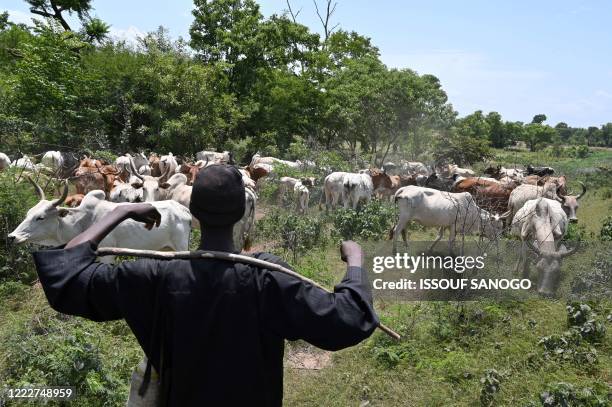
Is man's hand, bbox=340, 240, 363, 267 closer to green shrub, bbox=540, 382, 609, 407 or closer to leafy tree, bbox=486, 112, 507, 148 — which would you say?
green shrub, bbox=540, 382, 609, 407

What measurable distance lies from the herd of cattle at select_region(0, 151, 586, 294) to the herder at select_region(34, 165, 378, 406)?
3030 mm

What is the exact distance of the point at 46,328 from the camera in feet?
17.7

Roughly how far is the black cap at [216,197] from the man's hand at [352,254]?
0.46 meters

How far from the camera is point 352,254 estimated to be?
6.82ft

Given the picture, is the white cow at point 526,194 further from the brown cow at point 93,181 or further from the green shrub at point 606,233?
the brown cow at point 93,181

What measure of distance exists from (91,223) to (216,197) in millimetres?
5238

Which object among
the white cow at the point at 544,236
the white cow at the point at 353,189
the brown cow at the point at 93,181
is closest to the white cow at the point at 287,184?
the white cow at the point at 353,189

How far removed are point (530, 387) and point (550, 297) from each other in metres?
2.97

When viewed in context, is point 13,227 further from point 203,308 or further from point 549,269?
point 549,269

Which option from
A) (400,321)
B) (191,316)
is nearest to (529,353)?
(400,321)

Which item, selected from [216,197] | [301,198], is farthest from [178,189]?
[216,197]

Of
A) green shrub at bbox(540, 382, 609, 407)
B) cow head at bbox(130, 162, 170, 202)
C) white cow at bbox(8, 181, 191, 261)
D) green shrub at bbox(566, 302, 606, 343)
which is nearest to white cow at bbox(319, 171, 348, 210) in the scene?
cow head at bbox(130, 162, 170, 202)

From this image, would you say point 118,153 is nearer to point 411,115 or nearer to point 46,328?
point 411,115

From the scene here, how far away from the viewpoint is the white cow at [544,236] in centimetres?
756
